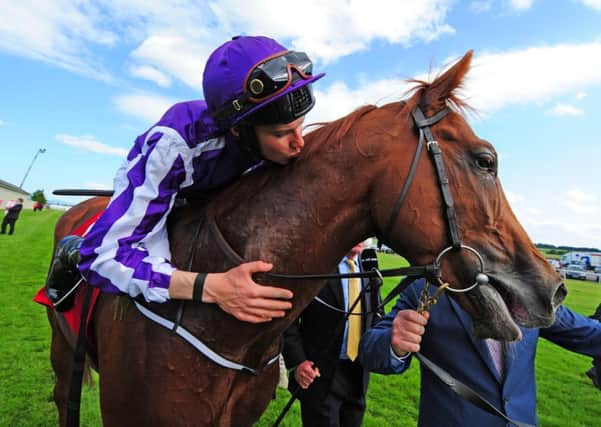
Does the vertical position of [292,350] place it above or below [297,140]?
below

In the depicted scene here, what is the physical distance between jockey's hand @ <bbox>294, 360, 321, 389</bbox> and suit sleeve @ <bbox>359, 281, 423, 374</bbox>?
0.61 metres

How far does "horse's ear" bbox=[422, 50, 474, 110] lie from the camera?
6.31 feet

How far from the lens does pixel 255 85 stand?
182 centimetres

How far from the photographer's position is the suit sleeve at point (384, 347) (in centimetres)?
240

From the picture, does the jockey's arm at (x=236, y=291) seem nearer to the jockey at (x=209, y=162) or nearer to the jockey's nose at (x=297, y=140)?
the jockey at (x=209, y=162)

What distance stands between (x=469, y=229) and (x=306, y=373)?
194 cm

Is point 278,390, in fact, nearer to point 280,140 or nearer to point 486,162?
point 280,140

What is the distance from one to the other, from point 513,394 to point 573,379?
23.1 ft

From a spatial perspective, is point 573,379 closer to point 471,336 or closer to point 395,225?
point 471,336

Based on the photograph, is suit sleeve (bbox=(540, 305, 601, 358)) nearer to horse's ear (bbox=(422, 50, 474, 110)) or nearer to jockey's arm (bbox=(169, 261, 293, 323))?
horse's ear (bbox=(422, 50, 474, 110))

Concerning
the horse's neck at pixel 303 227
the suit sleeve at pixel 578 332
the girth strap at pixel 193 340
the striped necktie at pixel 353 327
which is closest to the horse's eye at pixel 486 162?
the horse's neck at pixel 303 227

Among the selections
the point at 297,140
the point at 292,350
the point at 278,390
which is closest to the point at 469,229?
the point at 297,140

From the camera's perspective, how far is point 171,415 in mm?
1922

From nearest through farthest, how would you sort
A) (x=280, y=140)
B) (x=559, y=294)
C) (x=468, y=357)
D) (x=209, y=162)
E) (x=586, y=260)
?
1. (x=559, y=294)
2. (x=280, y=140)
3. (x=209, y=162)
4. (x=468, y=357)
5. (x=586, y=260)
